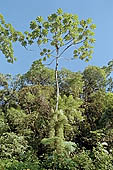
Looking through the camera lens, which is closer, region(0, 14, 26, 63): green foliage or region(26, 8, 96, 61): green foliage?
region(0, 14, 26, 63): green foliage

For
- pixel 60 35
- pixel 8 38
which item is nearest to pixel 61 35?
pixel 60 35

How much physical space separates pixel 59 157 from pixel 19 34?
4603mm

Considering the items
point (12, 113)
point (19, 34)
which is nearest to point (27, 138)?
point (12, 113)

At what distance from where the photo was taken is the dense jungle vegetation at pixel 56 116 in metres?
5.57

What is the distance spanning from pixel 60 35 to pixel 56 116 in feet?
10.0

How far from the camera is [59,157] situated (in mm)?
5055

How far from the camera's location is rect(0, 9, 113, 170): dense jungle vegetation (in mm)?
5574

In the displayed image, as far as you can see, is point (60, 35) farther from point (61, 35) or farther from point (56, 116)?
point (56, 116)

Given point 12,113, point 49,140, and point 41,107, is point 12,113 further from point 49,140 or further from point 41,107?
point 49,140

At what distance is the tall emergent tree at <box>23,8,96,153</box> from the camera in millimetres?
8523

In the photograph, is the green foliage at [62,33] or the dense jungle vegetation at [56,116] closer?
the dense jungle vegetation at [56,116]

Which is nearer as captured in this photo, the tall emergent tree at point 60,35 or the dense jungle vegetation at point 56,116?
the dense jungle vegetation at point 56,116

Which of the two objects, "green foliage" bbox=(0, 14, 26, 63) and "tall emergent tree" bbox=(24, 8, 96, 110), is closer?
"green foliage" bbox=(0, 14, 26, 63)

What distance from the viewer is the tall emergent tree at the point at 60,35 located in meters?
8.52
